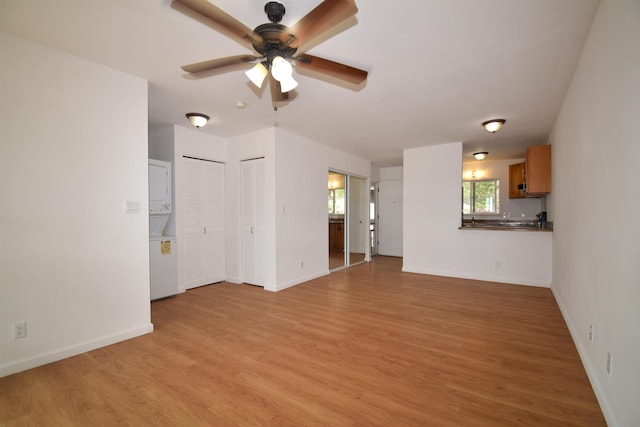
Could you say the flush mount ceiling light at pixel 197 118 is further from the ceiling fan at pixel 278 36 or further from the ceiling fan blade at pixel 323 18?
the ceiling fan blade at pixel 323 18

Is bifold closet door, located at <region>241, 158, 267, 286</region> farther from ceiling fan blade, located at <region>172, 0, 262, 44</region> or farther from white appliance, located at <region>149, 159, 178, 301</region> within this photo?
ceiling fan blade, located at <region>172, 0, 262, 44</region>

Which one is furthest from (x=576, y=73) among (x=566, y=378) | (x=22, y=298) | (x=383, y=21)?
(x=22, y=298)

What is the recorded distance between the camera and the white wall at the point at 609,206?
4.48 ft

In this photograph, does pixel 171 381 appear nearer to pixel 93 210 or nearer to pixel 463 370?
pixel 93 210

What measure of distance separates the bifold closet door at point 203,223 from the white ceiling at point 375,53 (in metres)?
0.95

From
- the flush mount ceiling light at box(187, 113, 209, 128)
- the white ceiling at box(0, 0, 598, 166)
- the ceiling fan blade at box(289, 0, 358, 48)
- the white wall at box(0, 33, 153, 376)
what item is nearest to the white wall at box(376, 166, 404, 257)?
the white ceiling at box(0, 0, 598, 166)

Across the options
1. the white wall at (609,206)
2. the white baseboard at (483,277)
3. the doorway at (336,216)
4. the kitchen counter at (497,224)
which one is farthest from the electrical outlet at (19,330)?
the doorway at (336,216)

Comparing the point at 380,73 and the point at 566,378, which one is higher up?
the point at 380,73

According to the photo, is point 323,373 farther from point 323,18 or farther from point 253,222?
point 253,222

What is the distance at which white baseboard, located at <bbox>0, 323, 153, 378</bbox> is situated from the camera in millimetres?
2129

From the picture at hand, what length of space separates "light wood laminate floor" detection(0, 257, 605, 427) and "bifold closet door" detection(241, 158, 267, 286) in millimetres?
1106

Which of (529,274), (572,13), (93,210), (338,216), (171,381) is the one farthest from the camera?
(338,216)

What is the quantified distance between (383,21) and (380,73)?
0.72m

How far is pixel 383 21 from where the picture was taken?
1.90 m
